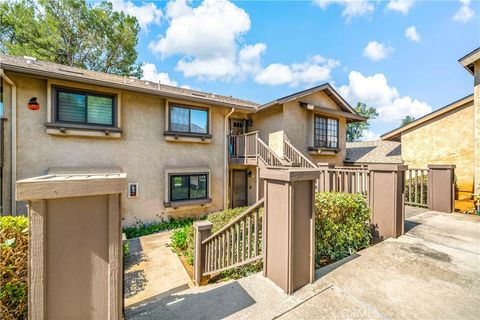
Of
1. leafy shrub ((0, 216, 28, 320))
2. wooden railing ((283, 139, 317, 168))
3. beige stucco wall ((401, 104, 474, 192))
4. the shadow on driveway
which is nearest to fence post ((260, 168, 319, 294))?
the shadow on driveway

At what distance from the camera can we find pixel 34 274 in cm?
148

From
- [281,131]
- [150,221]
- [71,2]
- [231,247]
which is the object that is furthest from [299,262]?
[71,2]

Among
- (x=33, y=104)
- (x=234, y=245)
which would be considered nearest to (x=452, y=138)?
(x=234, y=245)

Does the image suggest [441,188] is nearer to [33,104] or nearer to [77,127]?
[77,127]

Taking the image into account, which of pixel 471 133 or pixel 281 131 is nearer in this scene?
pixel 471 133

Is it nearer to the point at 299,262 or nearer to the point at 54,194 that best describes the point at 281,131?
the point at 299,262

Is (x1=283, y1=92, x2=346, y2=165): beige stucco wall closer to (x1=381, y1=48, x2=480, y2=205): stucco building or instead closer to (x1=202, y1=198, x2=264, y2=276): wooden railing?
(x1=381, y1=48, x2=480, y2=205): stucco building

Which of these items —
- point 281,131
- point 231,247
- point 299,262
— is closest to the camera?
point 299,262

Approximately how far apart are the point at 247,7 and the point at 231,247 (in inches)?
425

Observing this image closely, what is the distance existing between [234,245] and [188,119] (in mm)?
7132

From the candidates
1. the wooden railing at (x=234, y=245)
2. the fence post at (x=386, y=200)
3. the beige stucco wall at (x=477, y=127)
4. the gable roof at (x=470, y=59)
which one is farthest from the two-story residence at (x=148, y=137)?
the beige stucco wall at (x=477, y=127)

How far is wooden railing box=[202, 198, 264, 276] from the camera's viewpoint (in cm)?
344

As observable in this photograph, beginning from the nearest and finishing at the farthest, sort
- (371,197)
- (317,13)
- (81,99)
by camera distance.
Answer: (371,197), (81,99), (317,13)

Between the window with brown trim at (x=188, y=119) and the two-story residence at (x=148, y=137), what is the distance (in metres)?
0.05
